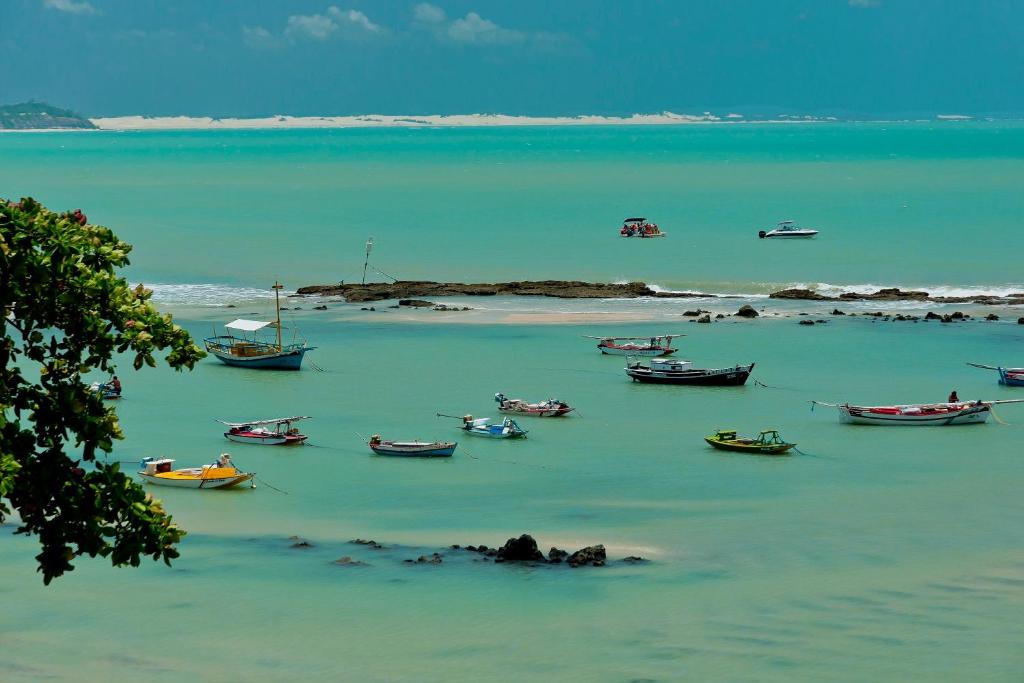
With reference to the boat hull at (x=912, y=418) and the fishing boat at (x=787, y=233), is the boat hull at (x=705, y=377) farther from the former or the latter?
the fishing boat at (x=787, y=233)

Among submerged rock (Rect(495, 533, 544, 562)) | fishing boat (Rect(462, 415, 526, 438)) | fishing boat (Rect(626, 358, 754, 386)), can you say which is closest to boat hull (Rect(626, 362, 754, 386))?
fishing boat (Rect(626, 358, 754, 386))

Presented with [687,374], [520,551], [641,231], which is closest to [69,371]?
[520,551]

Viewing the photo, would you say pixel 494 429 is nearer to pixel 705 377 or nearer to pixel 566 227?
pixel 705 377

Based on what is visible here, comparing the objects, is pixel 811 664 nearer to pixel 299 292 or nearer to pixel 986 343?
pixel 986 343

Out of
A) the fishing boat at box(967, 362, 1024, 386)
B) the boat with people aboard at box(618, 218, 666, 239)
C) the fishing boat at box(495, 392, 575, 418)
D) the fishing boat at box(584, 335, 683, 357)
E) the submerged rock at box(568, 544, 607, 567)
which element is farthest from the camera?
the boat with people aboard at box(618, 218, 666, 239)

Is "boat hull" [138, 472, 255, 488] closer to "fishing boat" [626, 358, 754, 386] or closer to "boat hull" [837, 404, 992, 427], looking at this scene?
"boat hull" [837, 404, 992, 427]

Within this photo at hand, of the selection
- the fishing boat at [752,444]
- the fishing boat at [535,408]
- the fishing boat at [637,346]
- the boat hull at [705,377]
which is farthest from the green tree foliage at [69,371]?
the fishing boat at [637,346]
